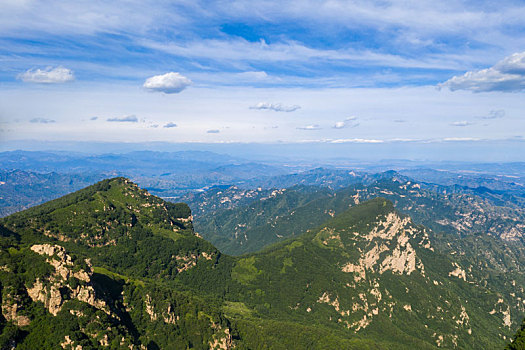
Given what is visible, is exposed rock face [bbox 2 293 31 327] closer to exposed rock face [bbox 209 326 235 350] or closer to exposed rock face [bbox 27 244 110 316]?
exposed rock face [bbox 27 244 110 316]

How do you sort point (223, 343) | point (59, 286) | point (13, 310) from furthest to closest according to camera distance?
point (223, 343), point (59, 286), point (13, 310)

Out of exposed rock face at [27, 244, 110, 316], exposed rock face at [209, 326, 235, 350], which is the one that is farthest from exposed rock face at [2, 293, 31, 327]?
exposed rock face at [209, 326, 235, 350]

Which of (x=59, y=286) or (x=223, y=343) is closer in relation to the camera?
(x=59, y=286)

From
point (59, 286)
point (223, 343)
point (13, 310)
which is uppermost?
point (59, 286)

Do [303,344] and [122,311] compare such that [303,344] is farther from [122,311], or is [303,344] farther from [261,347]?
[122,311]

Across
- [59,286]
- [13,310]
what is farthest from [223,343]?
[13,310]

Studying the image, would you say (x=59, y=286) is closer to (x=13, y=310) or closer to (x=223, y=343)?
(x=13, y=310)

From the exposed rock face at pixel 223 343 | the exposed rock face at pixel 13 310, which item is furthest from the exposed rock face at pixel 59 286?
the exposed rock face at pixel 223 343

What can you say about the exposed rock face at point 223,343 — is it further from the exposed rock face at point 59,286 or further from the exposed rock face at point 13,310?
the exposed rock face at point 13,310

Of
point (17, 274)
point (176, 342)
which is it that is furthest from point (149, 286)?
point (17, 274)

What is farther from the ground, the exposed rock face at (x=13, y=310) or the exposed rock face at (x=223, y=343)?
the exposed rock face at (x=13, y=310)
